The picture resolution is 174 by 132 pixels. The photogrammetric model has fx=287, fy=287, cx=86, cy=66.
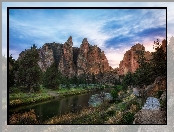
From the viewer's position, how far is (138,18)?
6.57 metres

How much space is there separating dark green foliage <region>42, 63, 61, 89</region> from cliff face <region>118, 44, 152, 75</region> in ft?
4.78

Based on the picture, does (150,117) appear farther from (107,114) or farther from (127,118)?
(107,114)

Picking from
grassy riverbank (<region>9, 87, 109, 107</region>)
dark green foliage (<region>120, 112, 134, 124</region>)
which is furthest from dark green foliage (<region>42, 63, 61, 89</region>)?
dark green foliage (<region>120, 112, 134, 124</region>)

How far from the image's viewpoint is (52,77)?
6668mm

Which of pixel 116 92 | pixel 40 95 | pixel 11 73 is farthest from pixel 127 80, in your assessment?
pixel 11 73

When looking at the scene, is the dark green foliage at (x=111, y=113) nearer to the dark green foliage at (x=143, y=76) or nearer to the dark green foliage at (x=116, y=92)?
the dark green foliage at (x=116, y=92)

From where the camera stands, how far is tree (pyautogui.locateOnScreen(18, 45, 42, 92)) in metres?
6.60

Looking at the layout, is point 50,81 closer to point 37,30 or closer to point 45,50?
point 45,50

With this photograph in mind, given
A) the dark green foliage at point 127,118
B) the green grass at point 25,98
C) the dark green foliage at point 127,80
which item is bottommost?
the dark green foliage at point 127,118

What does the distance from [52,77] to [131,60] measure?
188 centimetres

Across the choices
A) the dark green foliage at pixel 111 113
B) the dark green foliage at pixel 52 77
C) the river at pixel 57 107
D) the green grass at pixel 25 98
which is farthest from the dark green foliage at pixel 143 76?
the green grass at pixel 25 98

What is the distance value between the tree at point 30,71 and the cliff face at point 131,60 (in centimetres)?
193

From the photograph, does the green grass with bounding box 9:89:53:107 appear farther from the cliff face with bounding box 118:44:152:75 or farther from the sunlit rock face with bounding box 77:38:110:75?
the cliff face with bounding box 118:44:152:75

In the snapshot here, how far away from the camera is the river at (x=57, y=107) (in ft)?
21.7
